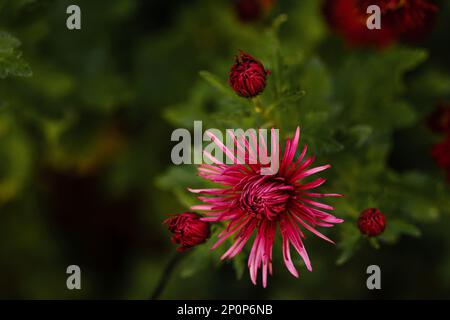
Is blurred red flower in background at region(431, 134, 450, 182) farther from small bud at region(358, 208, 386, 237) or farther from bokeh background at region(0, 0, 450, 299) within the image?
small bud at region(358, 208, 386, 237)

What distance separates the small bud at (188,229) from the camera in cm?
189

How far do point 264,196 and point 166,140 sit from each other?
217 centimetres

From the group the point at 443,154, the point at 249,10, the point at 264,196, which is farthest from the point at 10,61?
the point at 443,154

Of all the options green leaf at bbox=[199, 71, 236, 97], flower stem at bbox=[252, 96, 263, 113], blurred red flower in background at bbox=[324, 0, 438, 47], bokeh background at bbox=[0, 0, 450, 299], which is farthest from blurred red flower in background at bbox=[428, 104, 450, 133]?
green leaf at bbox=[199, 71, 236, 97]

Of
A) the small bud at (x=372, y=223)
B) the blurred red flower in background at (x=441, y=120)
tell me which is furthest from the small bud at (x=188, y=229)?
the blurred red flower in background at (x=441, y=120)

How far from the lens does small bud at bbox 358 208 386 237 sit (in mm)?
2021

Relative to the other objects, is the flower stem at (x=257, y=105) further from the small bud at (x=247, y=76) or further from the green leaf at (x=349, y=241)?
the green leaf at (x=349, y=241)

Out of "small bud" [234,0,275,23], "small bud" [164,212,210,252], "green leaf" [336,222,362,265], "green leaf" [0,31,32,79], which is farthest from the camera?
"small bud" [234,0,275,23]

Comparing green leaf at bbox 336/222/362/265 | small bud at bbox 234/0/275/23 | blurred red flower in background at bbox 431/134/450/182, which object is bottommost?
green leaf at bbox 336/222/362/265

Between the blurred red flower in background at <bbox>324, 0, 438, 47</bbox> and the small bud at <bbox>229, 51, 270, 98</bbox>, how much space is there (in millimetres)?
701

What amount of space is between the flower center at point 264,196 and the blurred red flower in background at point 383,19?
898 millimetres

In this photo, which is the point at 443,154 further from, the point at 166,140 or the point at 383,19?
→ the point at 166,140
